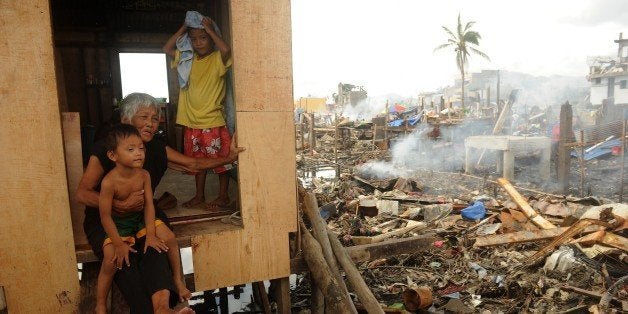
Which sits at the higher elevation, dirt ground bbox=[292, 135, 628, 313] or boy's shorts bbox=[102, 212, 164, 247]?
boy's shorts bbox=[102, 212, 164, 247]

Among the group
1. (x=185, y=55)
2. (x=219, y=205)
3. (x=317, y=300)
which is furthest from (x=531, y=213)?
(x=185, y=55)

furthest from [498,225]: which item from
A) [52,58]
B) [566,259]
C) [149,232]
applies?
[52,58]

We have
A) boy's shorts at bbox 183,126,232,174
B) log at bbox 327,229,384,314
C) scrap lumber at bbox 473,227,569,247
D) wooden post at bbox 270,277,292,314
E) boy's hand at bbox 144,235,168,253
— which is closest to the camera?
boy's hand at bbox 144,235,168,253

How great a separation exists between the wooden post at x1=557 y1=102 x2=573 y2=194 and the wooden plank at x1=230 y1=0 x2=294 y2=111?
10.4 metres

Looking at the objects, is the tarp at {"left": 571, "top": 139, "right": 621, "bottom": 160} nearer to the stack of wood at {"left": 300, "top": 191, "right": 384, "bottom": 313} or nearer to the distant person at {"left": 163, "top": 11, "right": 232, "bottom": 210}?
the stack of wood at {"left": 300, "top": 191, "right": 384, "bottom": 313}

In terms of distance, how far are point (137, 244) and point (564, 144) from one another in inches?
455

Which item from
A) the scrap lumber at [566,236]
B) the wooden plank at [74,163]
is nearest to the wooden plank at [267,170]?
the wooden plank at [74,163]

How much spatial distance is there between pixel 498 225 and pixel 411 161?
11.1 m

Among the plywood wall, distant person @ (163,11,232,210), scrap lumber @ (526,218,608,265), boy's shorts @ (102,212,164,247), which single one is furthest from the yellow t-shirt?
scrap lumber @ (526,218,608,265)

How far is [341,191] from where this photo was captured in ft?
43.1

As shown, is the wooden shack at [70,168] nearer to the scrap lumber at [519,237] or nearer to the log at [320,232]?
the log at [320,232]

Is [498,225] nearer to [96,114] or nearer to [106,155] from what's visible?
[106,155]

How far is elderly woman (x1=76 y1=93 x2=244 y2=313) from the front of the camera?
259cm

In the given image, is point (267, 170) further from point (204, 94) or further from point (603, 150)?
point (603, 150)
